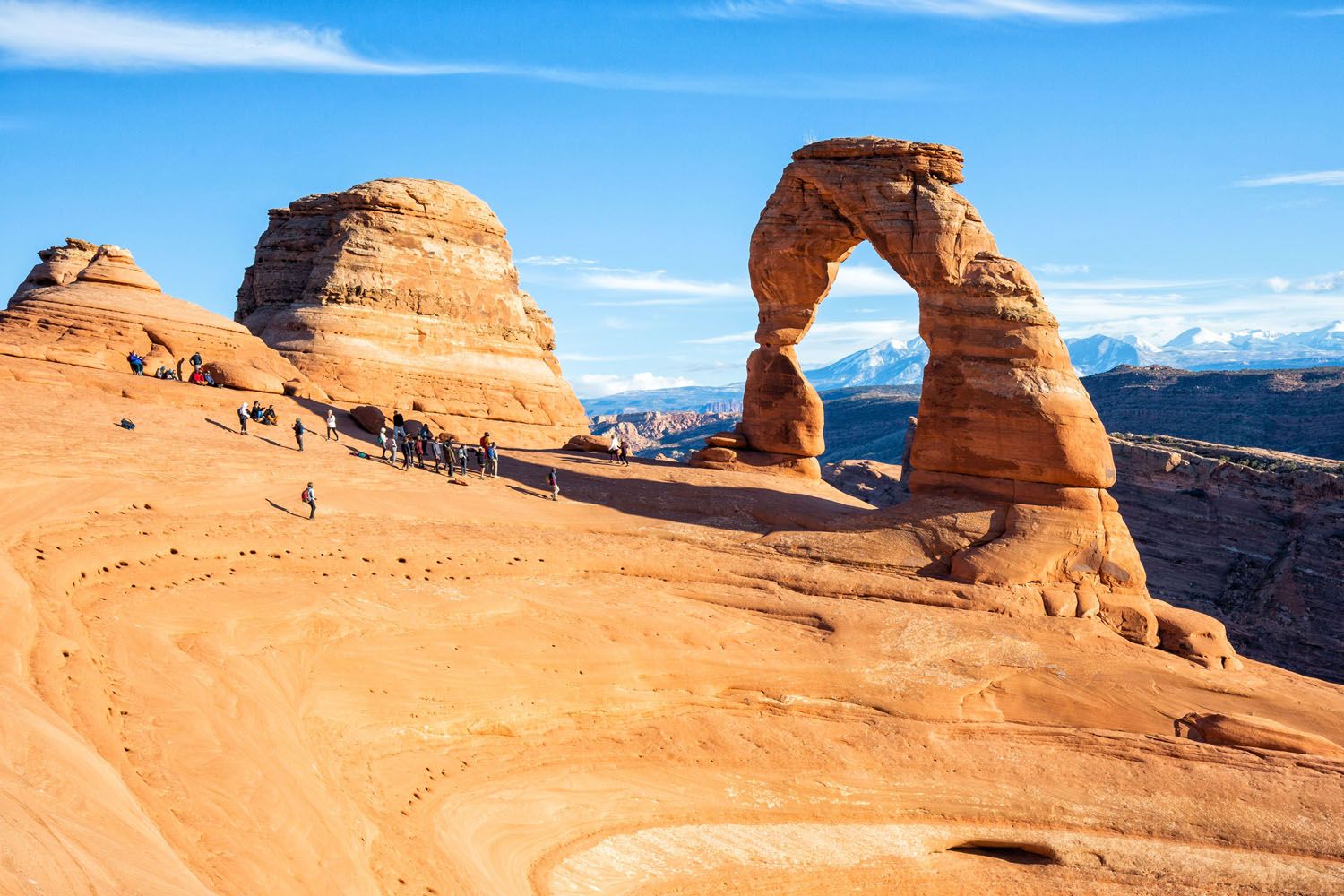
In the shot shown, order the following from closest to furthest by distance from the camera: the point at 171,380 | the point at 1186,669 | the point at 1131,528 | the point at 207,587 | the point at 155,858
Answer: the point at 155,858
the point at 207,587
the point at 1186,669
the point at 171,380
the point at 1131,528

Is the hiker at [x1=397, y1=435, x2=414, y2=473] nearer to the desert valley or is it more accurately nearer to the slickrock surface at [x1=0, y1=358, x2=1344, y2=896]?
the desert valley

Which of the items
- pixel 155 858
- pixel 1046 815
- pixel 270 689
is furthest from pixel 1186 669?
pixel 155 858

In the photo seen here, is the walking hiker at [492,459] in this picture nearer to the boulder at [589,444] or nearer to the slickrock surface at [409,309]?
the boulder at [589,444]

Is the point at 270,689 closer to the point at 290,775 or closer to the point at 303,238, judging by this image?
the point at 290,775

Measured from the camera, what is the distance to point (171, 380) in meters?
27.0

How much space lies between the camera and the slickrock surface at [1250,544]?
35.8m

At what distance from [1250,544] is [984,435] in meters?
25.5

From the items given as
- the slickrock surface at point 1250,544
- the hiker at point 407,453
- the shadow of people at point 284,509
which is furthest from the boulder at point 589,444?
the slickrock surface at point 1250,544

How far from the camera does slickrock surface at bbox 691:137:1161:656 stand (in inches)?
860

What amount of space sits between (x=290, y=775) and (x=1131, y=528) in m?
41.7

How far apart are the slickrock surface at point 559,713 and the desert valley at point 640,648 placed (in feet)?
0.20

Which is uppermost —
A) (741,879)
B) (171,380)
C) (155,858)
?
(171,380)

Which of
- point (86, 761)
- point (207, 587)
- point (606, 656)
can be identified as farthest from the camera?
point (606, 656)

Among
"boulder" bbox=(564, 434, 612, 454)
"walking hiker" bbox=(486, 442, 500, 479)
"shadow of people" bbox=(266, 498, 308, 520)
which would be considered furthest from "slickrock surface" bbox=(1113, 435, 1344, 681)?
"shadow of people" bbox=(266, 498, 308, 520)
